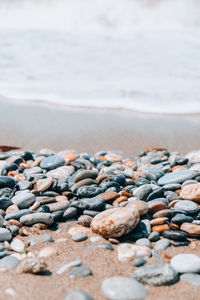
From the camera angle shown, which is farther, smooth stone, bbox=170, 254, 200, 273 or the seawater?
the seawater

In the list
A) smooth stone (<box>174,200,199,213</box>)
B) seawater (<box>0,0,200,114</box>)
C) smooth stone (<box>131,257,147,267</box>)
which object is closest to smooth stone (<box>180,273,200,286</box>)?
smooth stone (<box>131,257,147,267</box>)

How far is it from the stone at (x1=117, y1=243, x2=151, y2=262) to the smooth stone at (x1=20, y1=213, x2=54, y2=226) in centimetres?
44

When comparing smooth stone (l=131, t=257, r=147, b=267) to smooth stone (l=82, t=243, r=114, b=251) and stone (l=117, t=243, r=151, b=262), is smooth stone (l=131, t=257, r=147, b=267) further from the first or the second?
smooth stone (l=82, t=243, r=114, b=251)

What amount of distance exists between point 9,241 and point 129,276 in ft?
2.21

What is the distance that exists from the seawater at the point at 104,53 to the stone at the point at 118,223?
10.2 feet

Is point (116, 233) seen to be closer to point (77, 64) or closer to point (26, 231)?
point (26, 231)

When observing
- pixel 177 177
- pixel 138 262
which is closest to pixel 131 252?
pixel 138 262

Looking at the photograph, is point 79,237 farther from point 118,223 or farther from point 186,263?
point 186,263

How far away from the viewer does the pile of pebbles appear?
1505 millimetres

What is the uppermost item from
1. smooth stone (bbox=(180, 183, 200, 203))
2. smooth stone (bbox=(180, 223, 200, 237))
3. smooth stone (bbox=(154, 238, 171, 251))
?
smooth stone (bbox=(180, 183, 200, 203))

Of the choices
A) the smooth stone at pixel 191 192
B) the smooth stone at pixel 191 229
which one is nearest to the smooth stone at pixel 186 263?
the smooth stone at pixel 191 229

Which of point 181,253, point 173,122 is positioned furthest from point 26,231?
point 173,122

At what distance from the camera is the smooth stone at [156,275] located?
145 cm

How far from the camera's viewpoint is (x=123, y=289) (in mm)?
1371
